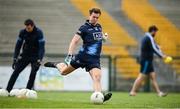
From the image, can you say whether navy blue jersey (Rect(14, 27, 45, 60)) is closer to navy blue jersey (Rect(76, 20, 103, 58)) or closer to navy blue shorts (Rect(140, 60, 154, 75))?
navy blue jersey (Rect(76, 20, 103, 58))

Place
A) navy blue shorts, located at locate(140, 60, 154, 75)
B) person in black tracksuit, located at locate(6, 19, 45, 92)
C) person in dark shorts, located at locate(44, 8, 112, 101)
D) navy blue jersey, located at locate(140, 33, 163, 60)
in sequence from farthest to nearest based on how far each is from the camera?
navy blue shorts, located at locate(140, 60, 154, 75)
navy blue jersey, located at locate(140, 33, 163, 60)
person in black tracksuit, located at locate(6, 19, 45, 92)
person in dark shorts, located at locate(44, 8, 112, 101)

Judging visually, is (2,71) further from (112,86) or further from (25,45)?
(25,45)

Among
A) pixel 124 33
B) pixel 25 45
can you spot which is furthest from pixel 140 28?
→ pixel 25 45

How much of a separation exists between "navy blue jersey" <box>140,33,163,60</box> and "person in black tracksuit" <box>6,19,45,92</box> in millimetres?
4085

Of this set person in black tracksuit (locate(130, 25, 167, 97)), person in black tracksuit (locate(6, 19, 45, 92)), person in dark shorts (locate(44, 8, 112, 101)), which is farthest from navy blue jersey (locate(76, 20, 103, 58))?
person in black tracksuit (locate(130, 25, 167, 97))

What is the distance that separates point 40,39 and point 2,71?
7.77m

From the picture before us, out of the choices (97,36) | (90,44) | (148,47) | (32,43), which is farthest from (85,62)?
(148,47)

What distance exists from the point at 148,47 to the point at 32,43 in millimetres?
4498

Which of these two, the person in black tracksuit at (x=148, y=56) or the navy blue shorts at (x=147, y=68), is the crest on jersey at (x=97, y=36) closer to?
the person in black tracksuit at (x=148, y=56)

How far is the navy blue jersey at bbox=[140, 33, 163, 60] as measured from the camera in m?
19.0

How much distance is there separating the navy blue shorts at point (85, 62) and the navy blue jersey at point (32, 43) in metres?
2.61

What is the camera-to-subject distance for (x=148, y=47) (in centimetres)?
1936

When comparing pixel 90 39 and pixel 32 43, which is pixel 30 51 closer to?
pixel 32 43

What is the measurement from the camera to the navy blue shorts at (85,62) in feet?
43.9
